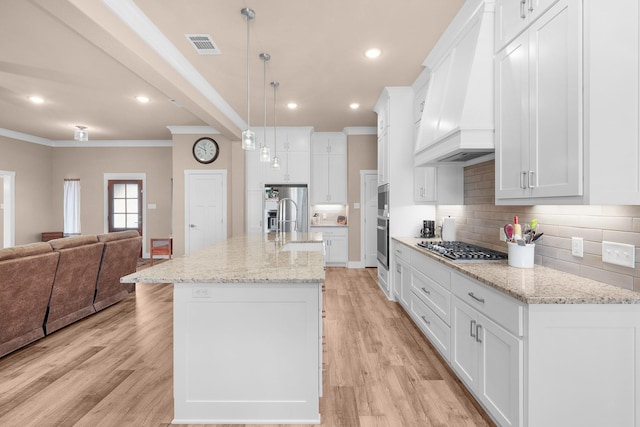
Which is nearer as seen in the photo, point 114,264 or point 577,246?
point 577,246

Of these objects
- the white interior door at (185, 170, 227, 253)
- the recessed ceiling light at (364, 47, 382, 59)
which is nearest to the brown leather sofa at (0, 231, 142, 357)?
the white interior door at (185, 170, 227, 253)

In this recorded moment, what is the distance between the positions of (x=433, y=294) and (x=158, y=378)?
7.26 feet

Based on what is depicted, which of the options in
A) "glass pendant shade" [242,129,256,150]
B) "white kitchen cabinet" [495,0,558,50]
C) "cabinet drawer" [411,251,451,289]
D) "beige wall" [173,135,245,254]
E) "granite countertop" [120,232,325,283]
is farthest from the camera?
"beige wall" [173,135,245,254]

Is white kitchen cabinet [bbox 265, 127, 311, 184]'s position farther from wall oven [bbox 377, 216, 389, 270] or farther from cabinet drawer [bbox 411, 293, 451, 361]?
cabinet drawer [bbox 411, 293, 451, 361]

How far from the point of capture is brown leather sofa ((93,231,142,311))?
3.87m

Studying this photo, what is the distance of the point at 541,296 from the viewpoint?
149cm

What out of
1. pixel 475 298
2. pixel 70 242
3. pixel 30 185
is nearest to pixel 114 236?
pixel 70 242

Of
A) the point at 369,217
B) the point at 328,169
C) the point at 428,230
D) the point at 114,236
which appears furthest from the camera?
the point at 328,169

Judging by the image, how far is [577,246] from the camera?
6.28ft

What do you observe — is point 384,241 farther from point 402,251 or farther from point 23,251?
point 23,251

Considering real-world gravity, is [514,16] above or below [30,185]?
above

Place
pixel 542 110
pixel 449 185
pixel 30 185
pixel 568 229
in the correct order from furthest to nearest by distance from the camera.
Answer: pixel 30 185, pixel 449 185, pixel 568 229, pixel 542 110

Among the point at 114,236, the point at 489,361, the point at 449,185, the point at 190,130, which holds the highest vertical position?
the point at 190,130

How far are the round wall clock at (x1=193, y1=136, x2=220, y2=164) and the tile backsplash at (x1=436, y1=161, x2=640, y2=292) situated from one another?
4.88 m
